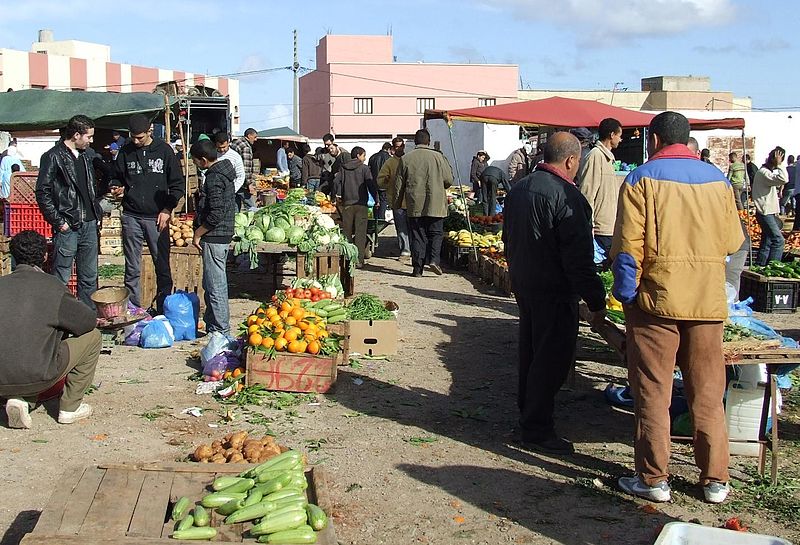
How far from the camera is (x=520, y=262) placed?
5.98m

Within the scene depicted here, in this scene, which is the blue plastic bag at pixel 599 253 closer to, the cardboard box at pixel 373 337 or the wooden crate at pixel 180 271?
the cardboard box at pixel 373 337

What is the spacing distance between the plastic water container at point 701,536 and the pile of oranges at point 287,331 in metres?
4.04

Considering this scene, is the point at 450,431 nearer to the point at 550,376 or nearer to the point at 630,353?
the point at 550,376

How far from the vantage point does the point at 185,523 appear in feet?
13.0

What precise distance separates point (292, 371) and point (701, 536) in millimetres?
4142

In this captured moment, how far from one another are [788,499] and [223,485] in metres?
3.33

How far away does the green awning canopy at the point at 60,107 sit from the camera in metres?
14.3

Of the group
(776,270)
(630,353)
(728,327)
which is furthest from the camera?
(776,270)

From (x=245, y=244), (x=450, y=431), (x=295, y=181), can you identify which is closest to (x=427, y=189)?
(x=245, y=244)

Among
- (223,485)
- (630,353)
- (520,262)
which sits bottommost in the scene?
(223,485)

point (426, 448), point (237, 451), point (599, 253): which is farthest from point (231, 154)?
point (237, 451)

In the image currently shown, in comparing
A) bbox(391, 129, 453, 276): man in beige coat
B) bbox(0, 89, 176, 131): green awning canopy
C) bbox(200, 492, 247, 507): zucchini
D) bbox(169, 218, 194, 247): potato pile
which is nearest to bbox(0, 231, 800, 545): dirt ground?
bbox(200, 492, 247, 507): zucchini

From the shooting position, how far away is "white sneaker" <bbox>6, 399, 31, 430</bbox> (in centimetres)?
612

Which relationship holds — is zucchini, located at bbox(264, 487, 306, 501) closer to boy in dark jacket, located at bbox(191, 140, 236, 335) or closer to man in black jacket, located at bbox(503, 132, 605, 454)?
man in black jacket, located at bbox(503, 132, 605, 454)
